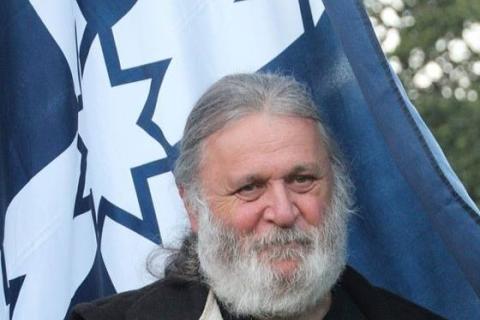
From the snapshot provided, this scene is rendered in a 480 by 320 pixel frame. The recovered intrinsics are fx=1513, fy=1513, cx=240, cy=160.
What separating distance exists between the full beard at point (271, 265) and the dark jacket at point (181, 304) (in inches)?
3.9

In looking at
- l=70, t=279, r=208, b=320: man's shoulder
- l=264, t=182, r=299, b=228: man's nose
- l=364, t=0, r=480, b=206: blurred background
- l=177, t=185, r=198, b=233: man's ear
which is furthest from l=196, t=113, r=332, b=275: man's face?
l=364, t=0, r=480, b=206: blurred background

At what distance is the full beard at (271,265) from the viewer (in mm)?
4082

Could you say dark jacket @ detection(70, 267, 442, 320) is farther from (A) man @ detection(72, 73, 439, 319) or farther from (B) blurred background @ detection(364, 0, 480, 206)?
(B) blurred background @ detection(364, 0, 480, 206)

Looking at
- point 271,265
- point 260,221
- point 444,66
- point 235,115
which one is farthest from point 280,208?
point 444,66

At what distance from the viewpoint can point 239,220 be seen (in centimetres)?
410

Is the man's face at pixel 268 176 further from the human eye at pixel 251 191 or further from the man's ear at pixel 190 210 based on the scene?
the man's ear at pixel 190 210

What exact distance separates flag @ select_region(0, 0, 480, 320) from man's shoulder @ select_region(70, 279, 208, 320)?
1.09 feet

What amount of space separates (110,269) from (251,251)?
2.57 ft

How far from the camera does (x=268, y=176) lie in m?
4.09

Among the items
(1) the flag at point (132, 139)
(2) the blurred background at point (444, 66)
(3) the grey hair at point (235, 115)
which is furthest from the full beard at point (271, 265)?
(2) the blurred background at point (444, 66)

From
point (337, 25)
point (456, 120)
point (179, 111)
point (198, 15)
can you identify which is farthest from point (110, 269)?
point (456, 120)

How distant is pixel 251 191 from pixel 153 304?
1.50 feet

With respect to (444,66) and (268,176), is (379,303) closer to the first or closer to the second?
(268,176)

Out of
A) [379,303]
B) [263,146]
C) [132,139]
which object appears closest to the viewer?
[263,146]
